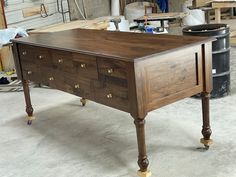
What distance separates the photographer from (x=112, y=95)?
7.88 feet

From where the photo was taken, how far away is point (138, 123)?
2.30 m

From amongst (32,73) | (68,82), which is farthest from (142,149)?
(32,73)

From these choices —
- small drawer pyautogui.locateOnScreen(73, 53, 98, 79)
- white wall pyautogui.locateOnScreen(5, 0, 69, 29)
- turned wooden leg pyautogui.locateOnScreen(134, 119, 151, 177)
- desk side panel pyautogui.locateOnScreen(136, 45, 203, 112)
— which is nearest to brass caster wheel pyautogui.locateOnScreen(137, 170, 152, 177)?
turned wooden leg pyautogui.locateOnScreen(134, 119, 151, 177)

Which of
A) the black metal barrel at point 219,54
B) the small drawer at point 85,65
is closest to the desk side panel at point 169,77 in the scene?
the small drawer at point 85,65

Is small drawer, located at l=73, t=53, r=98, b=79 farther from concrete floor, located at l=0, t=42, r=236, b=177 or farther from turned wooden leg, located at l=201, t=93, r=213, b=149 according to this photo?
turned wooden leg, located at l=201, t=93, r=213, b=149

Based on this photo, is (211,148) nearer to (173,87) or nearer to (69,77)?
(173,87)

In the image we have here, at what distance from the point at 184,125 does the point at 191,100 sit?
65cm

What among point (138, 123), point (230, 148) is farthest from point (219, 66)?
point (138, 123)

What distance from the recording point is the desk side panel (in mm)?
2227

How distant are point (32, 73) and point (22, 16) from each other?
301 centimetres

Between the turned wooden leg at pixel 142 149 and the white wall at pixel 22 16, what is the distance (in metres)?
4.20

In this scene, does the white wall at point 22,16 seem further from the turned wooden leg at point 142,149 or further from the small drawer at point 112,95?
the turned wooden leg at point 142,149

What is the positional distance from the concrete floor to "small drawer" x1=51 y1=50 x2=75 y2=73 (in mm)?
653

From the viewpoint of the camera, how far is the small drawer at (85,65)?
249 centimetres
